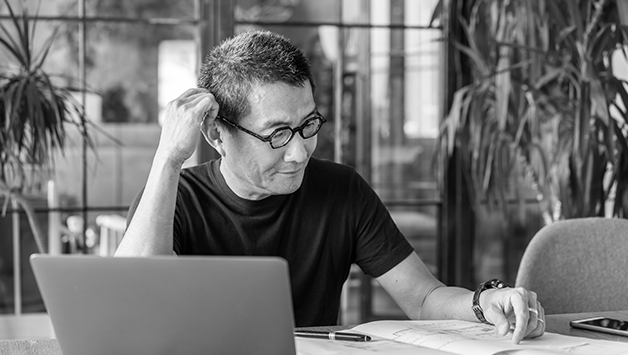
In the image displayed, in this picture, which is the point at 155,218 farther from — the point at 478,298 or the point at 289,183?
the point at 478,298

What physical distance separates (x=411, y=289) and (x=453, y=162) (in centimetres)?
183

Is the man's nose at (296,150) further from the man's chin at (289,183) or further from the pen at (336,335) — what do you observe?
the pen at (336,335)

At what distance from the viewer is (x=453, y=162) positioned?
3.64m

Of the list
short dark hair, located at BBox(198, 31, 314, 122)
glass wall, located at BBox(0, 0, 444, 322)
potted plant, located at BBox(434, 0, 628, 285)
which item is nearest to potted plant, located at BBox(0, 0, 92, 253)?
glass wall, located at BBox(0, 0, 444, 322)

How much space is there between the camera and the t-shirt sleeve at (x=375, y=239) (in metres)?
1.91

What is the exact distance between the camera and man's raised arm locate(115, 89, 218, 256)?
1.66 m

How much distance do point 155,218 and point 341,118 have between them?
2.05 m

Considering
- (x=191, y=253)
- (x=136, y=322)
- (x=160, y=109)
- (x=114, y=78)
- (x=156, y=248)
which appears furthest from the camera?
(x=114, y=78)

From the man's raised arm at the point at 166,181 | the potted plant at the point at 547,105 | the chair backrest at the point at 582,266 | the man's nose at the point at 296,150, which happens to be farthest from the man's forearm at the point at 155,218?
the potted plant at the point at 547,105

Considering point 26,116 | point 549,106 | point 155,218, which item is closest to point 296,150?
point 155,218

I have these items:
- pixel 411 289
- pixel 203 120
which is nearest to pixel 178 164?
pixel 203 120

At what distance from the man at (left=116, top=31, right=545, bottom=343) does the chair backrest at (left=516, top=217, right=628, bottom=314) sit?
15.5 inches

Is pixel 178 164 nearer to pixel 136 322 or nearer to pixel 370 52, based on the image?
pixel 136 322

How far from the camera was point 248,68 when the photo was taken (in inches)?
68.6
